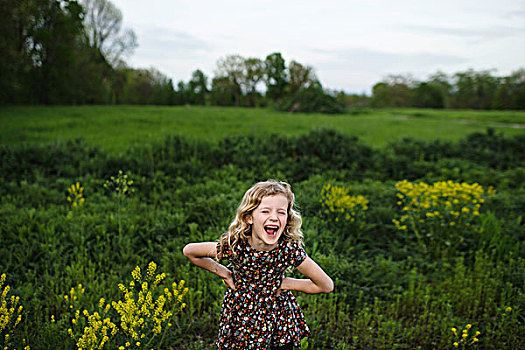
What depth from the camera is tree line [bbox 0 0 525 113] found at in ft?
53.0

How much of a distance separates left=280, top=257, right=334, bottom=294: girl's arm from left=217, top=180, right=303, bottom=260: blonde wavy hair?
15cm

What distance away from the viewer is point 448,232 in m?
4.91

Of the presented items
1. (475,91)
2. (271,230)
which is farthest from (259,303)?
(475,91)

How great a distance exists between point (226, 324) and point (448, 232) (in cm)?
391

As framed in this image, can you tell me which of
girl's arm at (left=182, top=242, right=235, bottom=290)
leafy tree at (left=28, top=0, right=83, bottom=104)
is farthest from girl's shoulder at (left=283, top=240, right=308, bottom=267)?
leafy tree at (left=28, top=0, right=83, bottom=104)

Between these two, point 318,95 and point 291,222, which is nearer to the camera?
point 291,222

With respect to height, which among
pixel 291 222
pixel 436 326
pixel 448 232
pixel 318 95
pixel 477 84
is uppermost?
Answer: pixel 477 84

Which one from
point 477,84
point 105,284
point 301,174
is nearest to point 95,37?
point 301,174

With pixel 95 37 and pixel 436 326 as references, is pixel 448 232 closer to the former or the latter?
pixel 436 326

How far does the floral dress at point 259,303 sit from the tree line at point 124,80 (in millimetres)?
13120

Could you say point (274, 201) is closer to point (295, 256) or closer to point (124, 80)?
point (295, 256)

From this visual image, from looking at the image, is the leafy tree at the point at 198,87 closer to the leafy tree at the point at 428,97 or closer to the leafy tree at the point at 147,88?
the leafy tree at the point at 147,88

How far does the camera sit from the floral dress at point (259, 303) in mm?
2010

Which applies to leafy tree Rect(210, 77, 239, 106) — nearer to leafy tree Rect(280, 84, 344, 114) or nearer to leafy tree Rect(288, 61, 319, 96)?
leafy tree Rect(288, 61, 319, 96)
